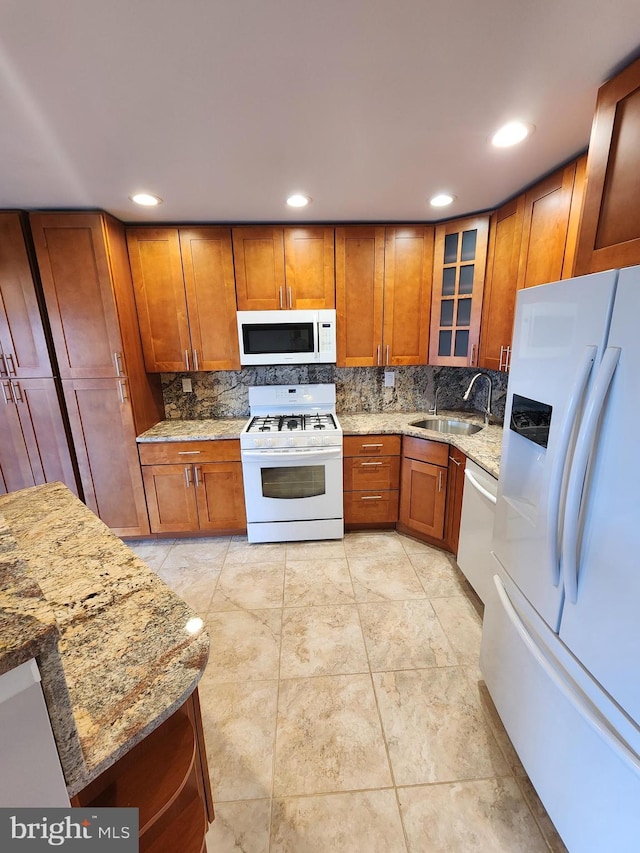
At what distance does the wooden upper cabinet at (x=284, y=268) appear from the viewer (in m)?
2.52

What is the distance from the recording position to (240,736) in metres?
1.44

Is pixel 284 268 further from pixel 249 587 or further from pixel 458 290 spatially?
pixel 249 587

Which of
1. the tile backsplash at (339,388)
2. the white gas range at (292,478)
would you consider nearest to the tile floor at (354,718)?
the white gas range at (292,478)

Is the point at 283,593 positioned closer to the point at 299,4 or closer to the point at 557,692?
Answer: the point at 557,692

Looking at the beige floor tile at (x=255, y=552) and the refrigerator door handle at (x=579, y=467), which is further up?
the refrigerator door handle at (x=579, y=467)

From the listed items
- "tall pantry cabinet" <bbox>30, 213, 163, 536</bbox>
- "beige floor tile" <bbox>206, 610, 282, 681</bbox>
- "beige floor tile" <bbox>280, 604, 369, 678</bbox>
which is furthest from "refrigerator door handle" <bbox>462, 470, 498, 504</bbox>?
"tall pantry cabinet" <bbox>30, 213, 163, 536</bbox>

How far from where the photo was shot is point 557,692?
1044 millimetres

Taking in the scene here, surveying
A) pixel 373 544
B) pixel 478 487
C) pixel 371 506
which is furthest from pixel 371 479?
pixel 478 487

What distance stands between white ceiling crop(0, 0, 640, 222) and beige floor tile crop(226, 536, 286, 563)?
92.7 inches

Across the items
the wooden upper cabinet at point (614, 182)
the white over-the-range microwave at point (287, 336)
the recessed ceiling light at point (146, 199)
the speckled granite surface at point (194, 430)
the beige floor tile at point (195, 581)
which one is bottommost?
the beige floor tile at point (195, 581)

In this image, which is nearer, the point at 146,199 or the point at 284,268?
the point at 146,199

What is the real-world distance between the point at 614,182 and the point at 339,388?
2.16 metres

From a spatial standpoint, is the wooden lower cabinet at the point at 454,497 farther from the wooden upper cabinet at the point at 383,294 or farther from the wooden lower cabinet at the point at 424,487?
the wooden upper cabinet at the point at 383,294

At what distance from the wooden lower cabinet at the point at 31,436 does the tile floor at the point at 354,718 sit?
1.14 meters
